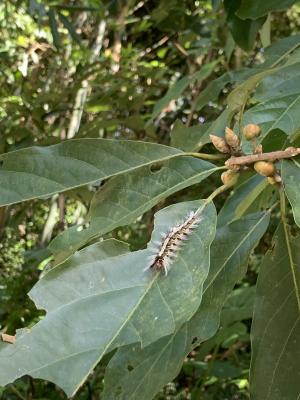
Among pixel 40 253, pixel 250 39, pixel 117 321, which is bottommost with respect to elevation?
pixel 40 253

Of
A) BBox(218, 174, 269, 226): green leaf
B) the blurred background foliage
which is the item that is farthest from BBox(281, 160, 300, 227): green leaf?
the blurred background foliage

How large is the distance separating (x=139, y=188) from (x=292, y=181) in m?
0.15

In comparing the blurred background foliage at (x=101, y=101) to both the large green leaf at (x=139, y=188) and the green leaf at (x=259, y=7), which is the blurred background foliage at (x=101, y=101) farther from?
the large green leaf at (x=139, y=188)

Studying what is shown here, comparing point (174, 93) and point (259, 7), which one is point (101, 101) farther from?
point (259, 7)

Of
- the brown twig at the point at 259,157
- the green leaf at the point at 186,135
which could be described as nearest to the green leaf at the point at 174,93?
the green leaf at the point at 186,135

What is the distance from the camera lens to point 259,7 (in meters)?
0.95

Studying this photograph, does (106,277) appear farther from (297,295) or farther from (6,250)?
(6,250)

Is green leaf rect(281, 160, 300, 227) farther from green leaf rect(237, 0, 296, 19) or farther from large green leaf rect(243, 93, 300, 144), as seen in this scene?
green leaf rect(237, 0, 296, 19)

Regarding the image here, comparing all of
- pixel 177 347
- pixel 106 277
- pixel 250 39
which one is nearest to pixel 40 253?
pixel 250 39

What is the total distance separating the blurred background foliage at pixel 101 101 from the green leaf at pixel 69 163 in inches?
21.7

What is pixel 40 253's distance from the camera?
1.66 m

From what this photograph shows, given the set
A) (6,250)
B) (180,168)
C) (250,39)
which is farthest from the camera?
(6,250)

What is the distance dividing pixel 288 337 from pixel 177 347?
13cm

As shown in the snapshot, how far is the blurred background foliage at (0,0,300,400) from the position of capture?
5.01 feet
